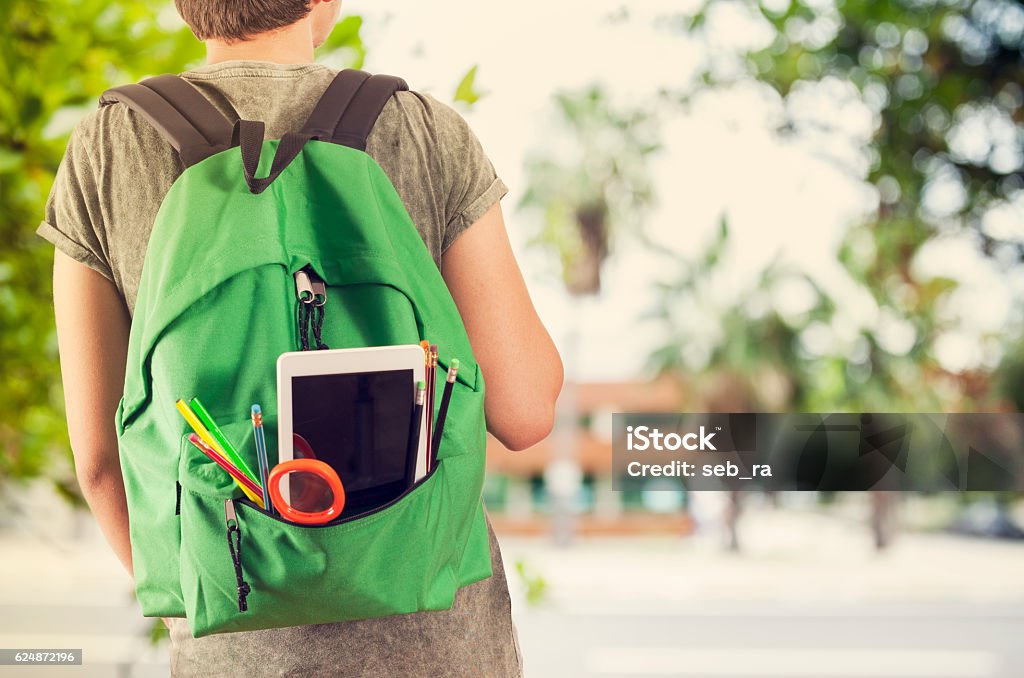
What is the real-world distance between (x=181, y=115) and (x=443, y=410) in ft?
0.78

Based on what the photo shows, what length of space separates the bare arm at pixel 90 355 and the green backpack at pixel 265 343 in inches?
2.8

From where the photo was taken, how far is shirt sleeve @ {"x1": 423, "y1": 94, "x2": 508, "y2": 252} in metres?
0.59

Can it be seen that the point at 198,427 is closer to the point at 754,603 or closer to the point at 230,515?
the point at 230,515

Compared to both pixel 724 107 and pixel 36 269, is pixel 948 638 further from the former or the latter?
pixel 36 269

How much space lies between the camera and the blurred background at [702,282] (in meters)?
1.04

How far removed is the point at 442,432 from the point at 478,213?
150mm

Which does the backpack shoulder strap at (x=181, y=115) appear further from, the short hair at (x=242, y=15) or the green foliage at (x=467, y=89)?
Answer: the green foliage at (x=467, y=89)

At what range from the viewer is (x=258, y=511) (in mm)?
497

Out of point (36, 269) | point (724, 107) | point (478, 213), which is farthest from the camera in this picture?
point (724, 107)

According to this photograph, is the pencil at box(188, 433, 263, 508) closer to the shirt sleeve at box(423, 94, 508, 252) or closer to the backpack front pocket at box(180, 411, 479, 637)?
the backpack front pocket at box(180, 411, 479, 637)

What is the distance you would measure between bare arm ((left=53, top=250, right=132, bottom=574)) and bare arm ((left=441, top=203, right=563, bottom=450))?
0.22m

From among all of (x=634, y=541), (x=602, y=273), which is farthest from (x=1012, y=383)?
(x=634, y=541)
